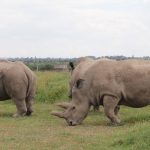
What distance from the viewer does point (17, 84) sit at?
1938cm

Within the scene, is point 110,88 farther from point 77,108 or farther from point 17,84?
point 17,84

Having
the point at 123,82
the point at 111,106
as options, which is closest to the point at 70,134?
the point at 111,106

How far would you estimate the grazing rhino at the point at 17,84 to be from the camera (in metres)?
19.4

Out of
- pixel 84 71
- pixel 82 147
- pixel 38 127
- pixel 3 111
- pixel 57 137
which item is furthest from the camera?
pixel 3 111

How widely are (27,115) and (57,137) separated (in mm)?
6433

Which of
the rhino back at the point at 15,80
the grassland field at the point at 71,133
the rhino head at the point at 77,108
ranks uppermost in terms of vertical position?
the rhino back at the point at 15,80

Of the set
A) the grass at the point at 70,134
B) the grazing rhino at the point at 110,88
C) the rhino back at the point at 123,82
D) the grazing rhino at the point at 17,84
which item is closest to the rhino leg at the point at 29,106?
the grazing rhino at the point at 17,84

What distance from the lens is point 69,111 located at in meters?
17.0

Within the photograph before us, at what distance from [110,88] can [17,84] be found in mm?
4068

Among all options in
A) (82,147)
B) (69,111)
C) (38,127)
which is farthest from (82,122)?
(82,147)

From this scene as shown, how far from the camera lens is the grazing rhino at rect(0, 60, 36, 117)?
763 inches

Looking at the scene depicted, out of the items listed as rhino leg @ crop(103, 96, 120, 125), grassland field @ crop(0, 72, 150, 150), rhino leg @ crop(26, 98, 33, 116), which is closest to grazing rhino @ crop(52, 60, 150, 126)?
rhino leg @ crop(103, 96, 120, 125)

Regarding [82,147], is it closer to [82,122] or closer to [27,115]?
[82,122]

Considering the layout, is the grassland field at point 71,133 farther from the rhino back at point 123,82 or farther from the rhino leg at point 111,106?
the rhino back at point 123,82
